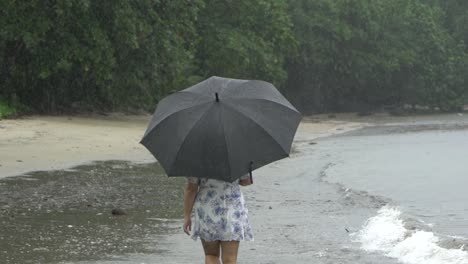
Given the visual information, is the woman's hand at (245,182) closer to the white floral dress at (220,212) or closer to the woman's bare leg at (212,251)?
the white floral dress at (220,212)

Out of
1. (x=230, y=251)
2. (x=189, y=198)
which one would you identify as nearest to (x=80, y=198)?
(x=189, y=198)

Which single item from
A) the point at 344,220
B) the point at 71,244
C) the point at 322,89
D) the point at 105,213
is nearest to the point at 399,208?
the point at 344,220

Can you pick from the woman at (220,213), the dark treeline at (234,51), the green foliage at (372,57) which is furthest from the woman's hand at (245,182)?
the green foliage at (372,57)

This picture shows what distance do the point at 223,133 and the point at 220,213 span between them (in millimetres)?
529

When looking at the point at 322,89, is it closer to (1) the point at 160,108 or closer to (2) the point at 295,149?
(2) the point at 295,149

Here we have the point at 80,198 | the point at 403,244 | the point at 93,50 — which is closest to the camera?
the point at 403,244

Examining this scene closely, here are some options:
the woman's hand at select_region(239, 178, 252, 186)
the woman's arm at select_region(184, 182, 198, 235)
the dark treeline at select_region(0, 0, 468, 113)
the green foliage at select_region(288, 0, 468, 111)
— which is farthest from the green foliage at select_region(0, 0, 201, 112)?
the green foliage at select_region(288, 0, 468, 111)

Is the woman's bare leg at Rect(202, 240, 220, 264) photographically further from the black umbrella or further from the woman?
the black umbrella

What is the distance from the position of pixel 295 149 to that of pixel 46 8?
26.1 feet

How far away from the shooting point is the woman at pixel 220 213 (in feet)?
19.5

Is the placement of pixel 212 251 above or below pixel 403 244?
above

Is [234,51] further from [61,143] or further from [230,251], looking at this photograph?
[230,251]

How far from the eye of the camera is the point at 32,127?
21.2m

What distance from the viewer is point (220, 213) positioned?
595cm
